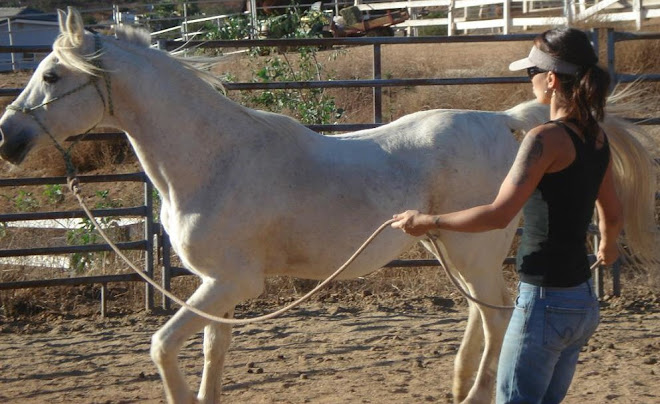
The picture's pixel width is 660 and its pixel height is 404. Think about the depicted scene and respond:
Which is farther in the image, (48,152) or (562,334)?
(48,152)

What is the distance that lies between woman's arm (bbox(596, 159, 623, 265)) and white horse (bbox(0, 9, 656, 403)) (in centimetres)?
114

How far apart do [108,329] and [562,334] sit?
397 centimetres

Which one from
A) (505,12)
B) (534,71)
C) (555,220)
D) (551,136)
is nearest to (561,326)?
(555,220)

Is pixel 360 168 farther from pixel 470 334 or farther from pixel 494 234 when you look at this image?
pixel 470 334

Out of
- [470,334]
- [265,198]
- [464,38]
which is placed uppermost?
[464,38]

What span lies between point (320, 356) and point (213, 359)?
1.26 m

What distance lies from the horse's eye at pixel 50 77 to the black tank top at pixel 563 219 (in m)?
2.07

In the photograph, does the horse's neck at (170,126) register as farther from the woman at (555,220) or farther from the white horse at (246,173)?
the woman at (555,220)

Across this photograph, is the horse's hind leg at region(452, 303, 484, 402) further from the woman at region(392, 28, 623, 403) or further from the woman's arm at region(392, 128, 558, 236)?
the woman's arm at region(392, 128, 558, 236)

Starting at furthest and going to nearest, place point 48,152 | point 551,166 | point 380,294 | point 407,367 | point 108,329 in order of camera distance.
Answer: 1. point 48,152
2. point 380,294
3. point 108,329
4. point 407,367
5. point 551,166

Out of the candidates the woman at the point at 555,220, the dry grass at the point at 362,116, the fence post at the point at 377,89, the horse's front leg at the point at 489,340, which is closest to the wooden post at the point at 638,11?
the dry grass at the point at 362,116

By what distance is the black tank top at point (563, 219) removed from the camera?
98.6 inches

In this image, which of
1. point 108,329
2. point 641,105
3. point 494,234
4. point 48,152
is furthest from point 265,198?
point 48,152

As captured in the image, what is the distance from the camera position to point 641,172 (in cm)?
355
